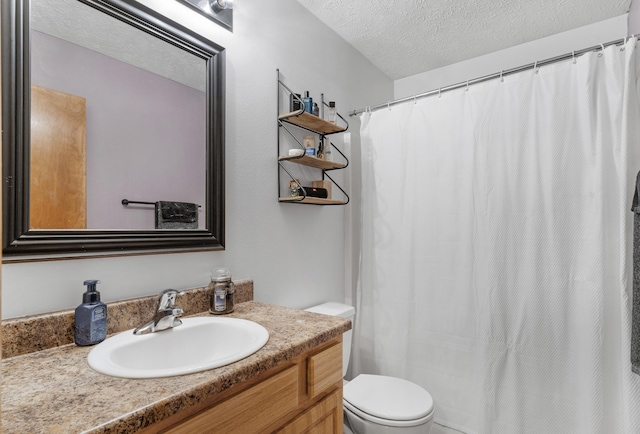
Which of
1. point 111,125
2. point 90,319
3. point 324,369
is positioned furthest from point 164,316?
point 111,125

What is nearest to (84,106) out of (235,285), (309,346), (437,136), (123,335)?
(123,335)

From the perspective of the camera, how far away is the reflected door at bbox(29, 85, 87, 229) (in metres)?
0.99

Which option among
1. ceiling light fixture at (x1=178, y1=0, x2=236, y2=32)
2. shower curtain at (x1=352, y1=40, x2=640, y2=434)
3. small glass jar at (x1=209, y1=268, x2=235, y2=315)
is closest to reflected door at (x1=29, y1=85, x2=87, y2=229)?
small glass jar at (x1=209, y1=268, x2=235, y2=315)

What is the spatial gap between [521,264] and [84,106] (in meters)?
1.91

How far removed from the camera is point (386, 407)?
5.02 feet

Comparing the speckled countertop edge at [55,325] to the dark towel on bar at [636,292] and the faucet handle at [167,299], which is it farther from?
the dark towel on bar at [636,292]

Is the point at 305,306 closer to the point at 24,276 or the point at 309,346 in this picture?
the point at 309,346

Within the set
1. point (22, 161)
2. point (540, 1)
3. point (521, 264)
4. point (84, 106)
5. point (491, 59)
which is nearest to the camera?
point (22, 161)

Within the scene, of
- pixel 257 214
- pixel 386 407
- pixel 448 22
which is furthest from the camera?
pixel 448 22

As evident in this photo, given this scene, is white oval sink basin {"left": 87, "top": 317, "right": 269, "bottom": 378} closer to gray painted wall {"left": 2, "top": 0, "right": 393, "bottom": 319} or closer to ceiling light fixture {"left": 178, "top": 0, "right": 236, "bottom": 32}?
gray painted wall {"left": 2, "top": 0, "right": 393, "bottom": 319}

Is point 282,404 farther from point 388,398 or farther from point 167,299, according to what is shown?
point 388,398

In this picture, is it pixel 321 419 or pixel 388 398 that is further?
pixel 388 398

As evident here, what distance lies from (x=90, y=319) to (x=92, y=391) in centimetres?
31

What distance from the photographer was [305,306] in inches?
75.9
